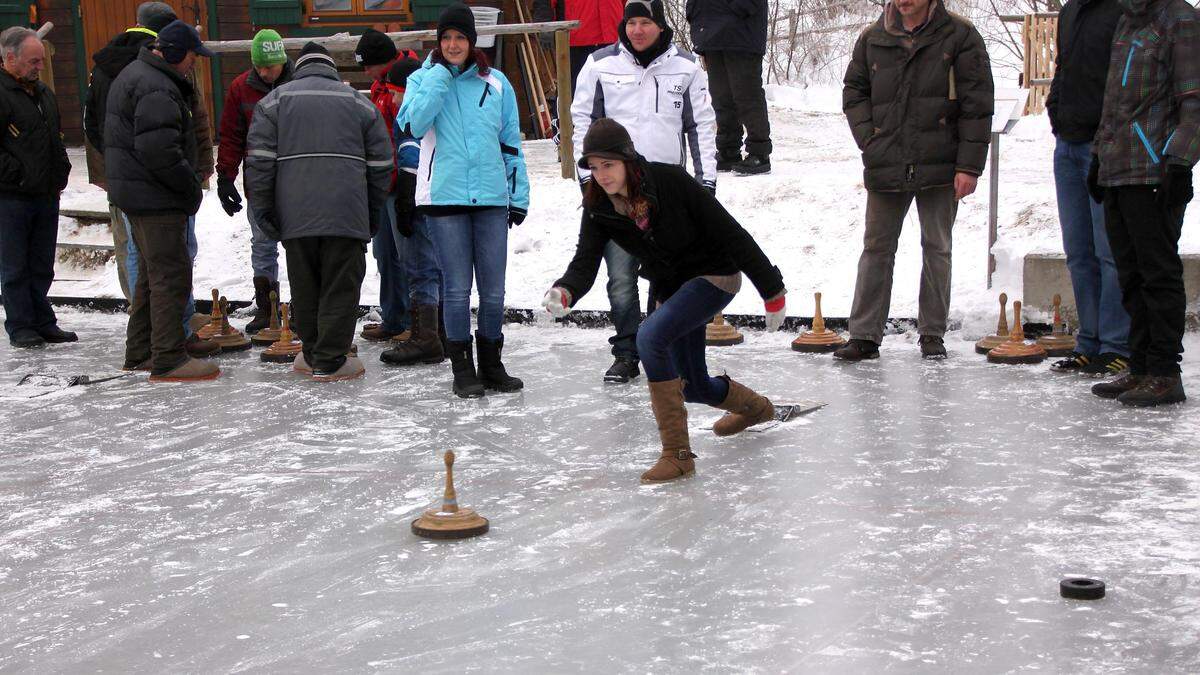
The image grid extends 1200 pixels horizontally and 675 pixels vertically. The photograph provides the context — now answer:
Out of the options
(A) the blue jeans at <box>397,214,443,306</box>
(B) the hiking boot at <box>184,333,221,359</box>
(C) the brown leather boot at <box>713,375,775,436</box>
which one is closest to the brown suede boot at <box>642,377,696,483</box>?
(C) the brown leather boot at <box>713,375,775,436</box>

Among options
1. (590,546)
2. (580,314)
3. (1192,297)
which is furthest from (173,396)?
(1192,297)

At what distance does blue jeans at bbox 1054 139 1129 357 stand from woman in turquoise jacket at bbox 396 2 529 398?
281 cm

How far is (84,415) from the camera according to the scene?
279 inches

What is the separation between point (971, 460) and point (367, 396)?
3.21 m

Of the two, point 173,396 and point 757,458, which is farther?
point 173,396

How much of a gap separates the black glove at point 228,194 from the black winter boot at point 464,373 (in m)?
1.85

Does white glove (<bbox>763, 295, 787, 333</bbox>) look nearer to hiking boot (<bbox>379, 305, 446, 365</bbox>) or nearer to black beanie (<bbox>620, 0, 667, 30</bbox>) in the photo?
black beanie (<bbox>620, 0, 667, 30</bbox>)

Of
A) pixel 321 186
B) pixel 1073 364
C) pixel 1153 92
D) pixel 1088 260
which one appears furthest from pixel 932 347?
pixel 321 186

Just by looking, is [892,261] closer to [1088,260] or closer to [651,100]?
[1088,260]

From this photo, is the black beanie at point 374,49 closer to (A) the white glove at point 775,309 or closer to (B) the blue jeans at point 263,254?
(B) the blue jeans at point 263,254

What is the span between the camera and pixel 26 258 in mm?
9141

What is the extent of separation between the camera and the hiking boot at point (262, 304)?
9.33m

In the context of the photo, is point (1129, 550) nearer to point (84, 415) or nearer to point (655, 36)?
point (655, 36)

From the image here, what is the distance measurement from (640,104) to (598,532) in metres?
3.31
